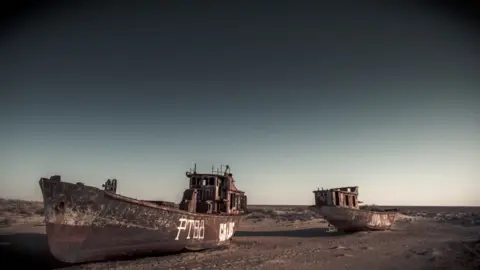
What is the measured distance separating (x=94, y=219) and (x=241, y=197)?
41.1 ft

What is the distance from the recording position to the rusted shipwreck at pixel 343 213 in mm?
23000

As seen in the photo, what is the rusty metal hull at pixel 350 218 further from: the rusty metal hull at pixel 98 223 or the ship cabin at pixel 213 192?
the rusty metal hull at pixel 98 223

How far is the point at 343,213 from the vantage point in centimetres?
2284

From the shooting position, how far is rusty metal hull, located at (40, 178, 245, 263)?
10.7 metres

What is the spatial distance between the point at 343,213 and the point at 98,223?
1821 centimetres

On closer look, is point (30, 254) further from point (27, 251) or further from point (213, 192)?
point (213, 192)

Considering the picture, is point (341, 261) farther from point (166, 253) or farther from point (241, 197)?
point (241, 197)

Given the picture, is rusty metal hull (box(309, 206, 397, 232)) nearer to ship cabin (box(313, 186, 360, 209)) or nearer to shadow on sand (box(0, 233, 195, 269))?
ship cabin (box(313, 186, 360, 209))

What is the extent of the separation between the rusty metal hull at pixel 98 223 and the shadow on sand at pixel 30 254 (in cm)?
79

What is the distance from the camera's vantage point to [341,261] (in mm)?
11953

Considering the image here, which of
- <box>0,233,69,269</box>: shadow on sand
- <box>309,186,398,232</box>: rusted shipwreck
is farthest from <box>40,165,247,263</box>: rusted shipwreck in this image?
<box>309,186,398,232</box>: rusted shipwreck

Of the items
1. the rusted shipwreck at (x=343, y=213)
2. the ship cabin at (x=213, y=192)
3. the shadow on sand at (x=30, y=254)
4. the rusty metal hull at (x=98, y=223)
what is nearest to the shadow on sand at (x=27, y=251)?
the shadow on sand at (x=30, y=254)

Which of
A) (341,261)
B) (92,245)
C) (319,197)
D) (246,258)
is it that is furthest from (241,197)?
(92,245)

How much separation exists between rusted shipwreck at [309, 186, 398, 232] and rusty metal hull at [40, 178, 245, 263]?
48.0ft
